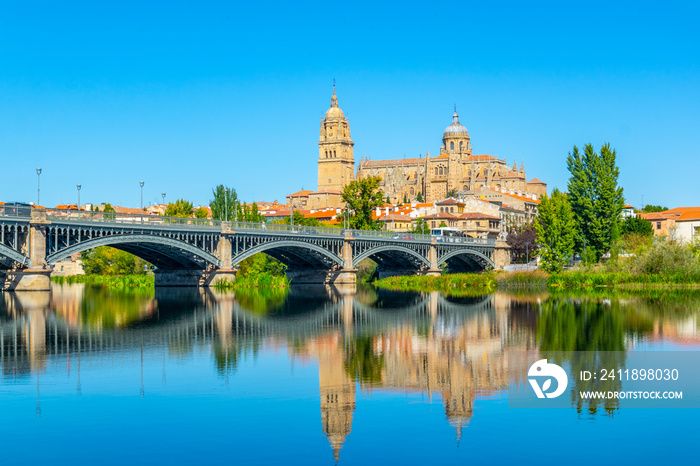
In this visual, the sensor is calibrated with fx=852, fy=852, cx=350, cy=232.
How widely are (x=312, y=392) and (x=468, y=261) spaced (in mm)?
82700

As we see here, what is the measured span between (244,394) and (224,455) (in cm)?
579

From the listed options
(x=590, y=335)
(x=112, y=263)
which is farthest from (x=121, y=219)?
(x=590, y=335)

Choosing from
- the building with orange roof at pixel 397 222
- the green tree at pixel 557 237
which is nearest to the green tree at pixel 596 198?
the green tree at pixel 557 237

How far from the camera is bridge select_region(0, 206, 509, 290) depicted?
187 ft

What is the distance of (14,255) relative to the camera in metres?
55.7

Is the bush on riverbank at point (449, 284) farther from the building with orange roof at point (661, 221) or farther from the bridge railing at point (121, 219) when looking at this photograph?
the building with orange roof at point (661, 221)

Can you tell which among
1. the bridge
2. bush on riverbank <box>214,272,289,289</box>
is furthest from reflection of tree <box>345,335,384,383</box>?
bush on riverbank <box>214,272,289,289</box>

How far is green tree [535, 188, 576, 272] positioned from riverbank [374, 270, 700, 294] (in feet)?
4.37

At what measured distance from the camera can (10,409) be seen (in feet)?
64.1

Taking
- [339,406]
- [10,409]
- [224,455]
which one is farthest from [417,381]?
[10,409]

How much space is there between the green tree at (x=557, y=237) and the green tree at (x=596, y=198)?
228cm

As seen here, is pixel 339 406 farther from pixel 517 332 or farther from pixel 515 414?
pixel 517 332

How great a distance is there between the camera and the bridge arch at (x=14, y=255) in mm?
54406

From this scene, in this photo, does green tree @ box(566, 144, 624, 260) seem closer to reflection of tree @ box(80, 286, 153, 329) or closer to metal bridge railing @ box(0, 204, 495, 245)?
metal bridge railing @ box(0, 204, 495, 245)
